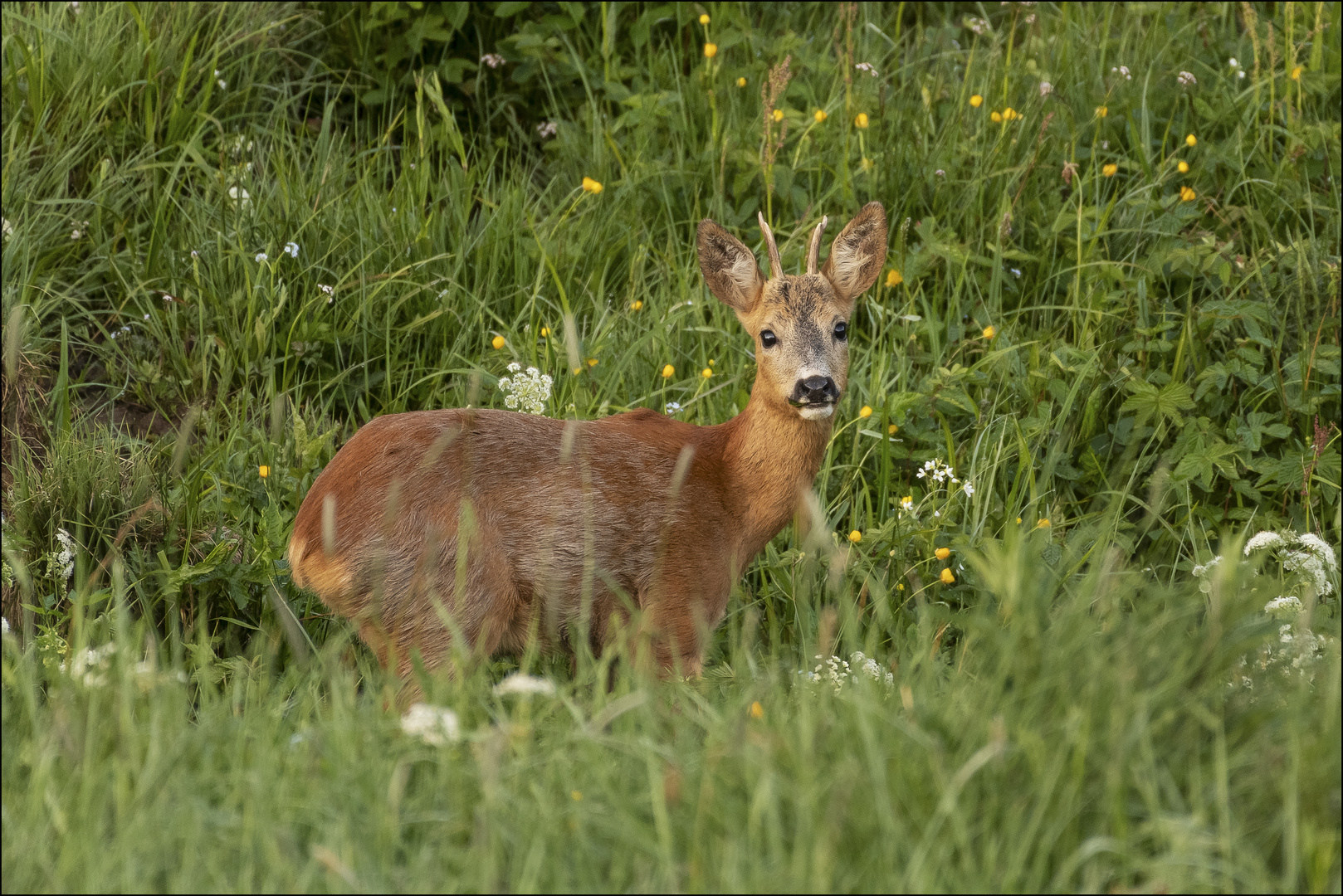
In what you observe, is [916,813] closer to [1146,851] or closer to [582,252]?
[1146,851]

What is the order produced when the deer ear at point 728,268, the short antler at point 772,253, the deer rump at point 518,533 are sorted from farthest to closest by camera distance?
the deer ear at point 728,268
the short antler at point 772,253
the deer rump at point 518,533

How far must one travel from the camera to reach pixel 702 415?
5.27 m

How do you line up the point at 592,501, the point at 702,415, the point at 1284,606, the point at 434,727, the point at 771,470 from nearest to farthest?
the point at 434,727 < the point at 1284,606 < the point at 592,501 < the point at 771,470 < the point at 702,415

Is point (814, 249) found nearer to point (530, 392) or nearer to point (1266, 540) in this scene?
point (530, 392)

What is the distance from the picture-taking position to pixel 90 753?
8.49 feet

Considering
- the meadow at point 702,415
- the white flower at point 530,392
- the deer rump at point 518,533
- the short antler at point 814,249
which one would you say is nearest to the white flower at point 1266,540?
the meadow at point 702,415

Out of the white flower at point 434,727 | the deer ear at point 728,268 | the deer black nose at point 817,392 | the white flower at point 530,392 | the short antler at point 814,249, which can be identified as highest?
the short antler at point 814,249

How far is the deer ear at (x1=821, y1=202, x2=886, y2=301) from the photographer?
4.55 meters

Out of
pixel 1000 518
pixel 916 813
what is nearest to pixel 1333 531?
pixel 1000 518

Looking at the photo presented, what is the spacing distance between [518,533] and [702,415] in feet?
4.93

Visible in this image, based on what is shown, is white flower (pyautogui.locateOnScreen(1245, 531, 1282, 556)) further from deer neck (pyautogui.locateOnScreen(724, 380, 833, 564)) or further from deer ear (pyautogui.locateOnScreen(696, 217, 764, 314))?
deer ear (pyautogui.locateOnScreen(696, 217, 764, 314))

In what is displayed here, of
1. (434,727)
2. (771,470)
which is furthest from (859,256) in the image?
(434,727)

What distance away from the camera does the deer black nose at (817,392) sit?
13.5ft

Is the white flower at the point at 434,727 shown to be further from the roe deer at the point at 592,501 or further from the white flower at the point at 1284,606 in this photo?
the white flower at the point at 1284,606
